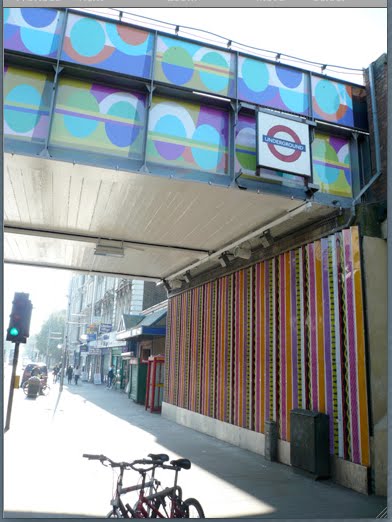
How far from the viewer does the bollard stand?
1016 cm

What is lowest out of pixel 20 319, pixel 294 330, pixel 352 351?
pixel 352 351

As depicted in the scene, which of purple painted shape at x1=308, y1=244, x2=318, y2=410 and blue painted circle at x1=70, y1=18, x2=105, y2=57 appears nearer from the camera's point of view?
blue painted circle at x1=70, y1=18, x2=105, y2=57

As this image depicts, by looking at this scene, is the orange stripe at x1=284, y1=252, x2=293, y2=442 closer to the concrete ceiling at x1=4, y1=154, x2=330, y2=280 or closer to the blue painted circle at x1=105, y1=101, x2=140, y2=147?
the concrete ceiling at x1=4, y1=154, x2=330, y2=280

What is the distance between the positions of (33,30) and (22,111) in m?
1.40

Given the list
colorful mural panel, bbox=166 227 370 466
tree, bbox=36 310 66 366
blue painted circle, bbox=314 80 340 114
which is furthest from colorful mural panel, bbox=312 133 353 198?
tree, bbox=36 310 66 366

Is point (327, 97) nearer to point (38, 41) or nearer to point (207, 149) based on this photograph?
point (207, 149)

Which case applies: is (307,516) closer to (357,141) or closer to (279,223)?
(279,223)

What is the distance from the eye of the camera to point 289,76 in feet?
30.5

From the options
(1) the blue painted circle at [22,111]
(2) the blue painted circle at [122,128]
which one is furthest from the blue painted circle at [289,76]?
(1) the blue painted circle at [22,111]

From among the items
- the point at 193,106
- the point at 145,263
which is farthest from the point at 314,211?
the point at 145,263

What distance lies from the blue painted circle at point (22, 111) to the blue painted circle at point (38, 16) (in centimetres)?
108

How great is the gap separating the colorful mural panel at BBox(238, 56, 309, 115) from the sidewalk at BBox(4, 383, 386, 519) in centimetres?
688

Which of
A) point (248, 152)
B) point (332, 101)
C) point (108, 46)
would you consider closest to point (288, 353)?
point (248, 152)

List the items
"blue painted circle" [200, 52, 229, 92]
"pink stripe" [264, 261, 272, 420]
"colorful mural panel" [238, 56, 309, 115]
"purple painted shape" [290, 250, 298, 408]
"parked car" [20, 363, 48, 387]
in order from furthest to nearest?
"parked car" [20, 363, 48, 387], "pink stripe" [264, 261, 272, 420], "purple painted shape" [290, 250, 298, 408], "colorful mural panel" [238, 56, 309, 115], "blue painted circle" [200, 52, 229, 92]
